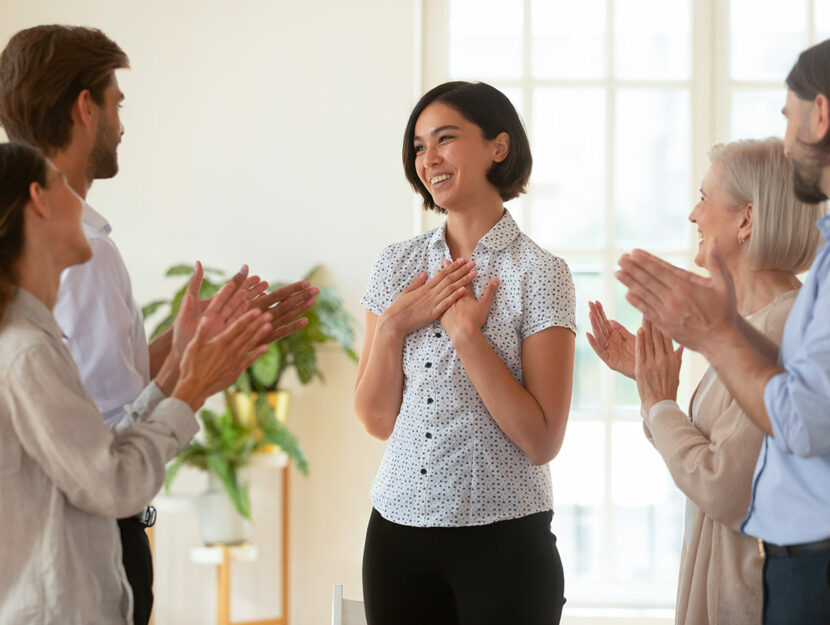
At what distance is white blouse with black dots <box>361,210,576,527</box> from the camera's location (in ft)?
5.93

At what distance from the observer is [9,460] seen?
4.18 feet

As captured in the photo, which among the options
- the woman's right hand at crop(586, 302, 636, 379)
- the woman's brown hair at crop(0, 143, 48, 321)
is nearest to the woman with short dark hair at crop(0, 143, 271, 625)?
the woman's brown hair at crop(0, 143, 48, 321)

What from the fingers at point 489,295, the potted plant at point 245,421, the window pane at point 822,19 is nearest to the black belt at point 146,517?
the fingers at point 489,295

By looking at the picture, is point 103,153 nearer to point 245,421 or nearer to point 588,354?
point 245,421

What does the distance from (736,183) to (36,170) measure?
4.33ft

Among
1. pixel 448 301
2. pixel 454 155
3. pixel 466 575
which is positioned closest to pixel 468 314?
pixel 448 301

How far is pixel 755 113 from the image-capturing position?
12.8ft

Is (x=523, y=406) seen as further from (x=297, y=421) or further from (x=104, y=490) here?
(x=297, y=421)

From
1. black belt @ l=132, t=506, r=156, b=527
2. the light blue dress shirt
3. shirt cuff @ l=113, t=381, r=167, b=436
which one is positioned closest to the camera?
the light blue dress shirt

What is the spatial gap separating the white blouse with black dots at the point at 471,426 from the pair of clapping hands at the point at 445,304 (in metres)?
0.04

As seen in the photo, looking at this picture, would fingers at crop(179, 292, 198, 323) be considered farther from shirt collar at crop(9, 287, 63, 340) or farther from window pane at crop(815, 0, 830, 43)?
window pane at crop(815, 0, 830, 43)

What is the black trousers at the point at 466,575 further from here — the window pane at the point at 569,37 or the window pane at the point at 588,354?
the window pane at the point at 569,37

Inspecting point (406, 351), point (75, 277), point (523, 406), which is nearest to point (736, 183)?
point (523, 406)

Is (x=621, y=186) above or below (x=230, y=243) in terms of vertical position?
above
